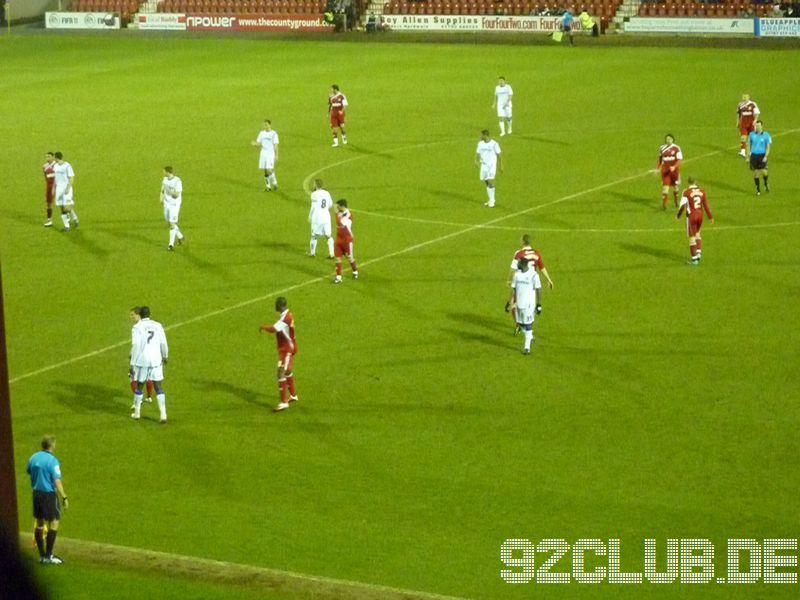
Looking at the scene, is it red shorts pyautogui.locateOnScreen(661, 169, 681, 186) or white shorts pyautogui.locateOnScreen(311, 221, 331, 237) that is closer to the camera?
white shorts pyautogui.locateOnScreen(311, 221, 331, 237)

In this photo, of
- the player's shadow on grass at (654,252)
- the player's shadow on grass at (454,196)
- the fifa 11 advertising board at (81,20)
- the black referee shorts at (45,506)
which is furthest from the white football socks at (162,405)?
the fifa 11 advertising board at (81,20)

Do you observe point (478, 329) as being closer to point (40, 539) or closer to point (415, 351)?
point (415, 351)

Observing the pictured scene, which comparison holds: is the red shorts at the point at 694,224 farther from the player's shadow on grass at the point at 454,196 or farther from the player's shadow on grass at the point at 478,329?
the player's shadow on grass at the point at 454,196

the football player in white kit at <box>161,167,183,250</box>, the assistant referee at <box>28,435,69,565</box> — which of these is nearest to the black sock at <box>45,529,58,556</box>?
the assistant referee at <box>28,435,69,565</box>

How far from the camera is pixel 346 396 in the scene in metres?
23.3

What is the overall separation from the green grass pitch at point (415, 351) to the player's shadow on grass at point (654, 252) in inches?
4.5

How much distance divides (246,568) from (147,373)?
6.30 m

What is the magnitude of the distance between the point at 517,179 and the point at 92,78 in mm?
29623

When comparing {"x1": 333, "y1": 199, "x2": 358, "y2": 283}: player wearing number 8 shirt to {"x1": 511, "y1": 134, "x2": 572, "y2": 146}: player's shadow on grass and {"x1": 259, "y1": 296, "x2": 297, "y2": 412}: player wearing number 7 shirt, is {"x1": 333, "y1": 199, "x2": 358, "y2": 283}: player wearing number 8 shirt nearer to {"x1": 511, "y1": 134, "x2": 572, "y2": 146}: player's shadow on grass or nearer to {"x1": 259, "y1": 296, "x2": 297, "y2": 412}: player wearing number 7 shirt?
{"x1": 259, "y1": 296, "x2": 297, "y2": 412}: player wearing number 7 shirt

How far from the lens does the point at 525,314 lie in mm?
24812

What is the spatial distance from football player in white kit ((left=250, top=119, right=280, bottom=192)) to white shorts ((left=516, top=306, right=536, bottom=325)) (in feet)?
53.8

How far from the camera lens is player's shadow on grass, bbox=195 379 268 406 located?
2328 centimetres

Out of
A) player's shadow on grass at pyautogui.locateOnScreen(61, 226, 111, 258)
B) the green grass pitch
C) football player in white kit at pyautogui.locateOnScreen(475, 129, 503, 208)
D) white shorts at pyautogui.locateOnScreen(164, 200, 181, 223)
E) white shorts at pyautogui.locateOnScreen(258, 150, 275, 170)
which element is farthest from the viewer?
white shorts at pyautogui.locateOnScreen(258, 150, 275, 170)

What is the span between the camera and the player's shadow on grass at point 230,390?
76.4ft
